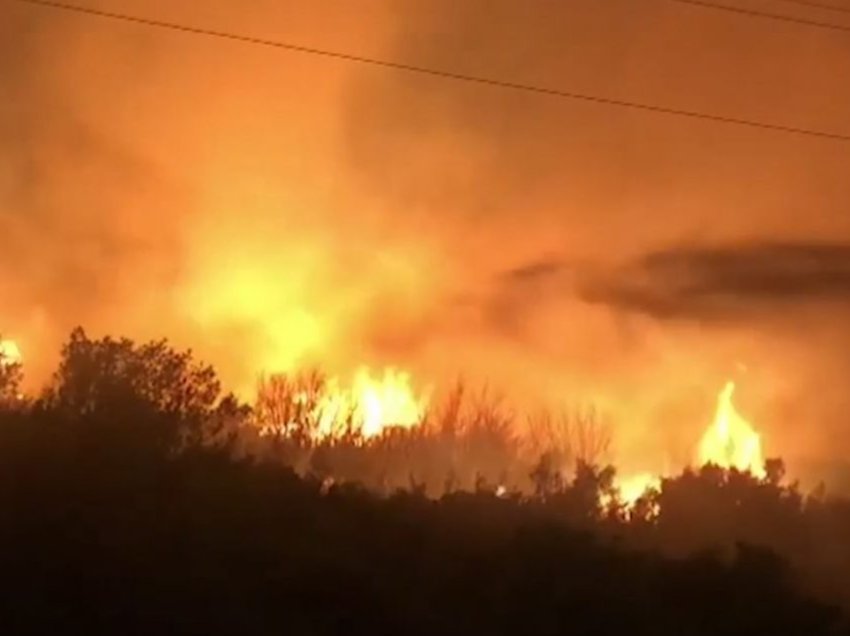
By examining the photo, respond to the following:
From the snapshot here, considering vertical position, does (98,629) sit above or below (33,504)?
below

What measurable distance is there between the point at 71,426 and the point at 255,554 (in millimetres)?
4460

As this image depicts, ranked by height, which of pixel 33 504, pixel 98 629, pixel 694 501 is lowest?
pixel 98 629

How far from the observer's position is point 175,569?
2739 cm

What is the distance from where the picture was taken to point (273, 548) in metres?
29.7

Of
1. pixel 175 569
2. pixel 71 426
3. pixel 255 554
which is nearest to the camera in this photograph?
pixel 175 569

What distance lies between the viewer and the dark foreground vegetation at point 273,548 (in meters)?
26.6

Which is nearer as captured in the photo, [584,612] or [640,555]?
[584,612]

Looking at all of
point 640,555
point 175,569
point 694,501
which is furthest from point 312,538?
point 694,501

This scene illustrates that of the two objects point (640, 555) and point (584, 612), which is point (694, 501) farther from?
point (584, 612)

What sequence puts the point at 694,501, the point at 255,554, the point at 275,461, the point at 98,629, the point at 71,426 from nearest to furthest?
the point at 98,629 → the point at 255,554 → the point at 71,426 → the point at 275,461 → the point at 694,501

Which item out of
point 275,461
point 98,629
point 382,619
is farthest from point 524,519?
point 98,629

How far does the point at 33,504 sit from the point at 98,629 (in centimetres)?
329

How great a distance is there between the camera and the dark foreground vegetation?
87.2 ft

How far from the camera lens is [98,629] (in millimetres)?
25031
